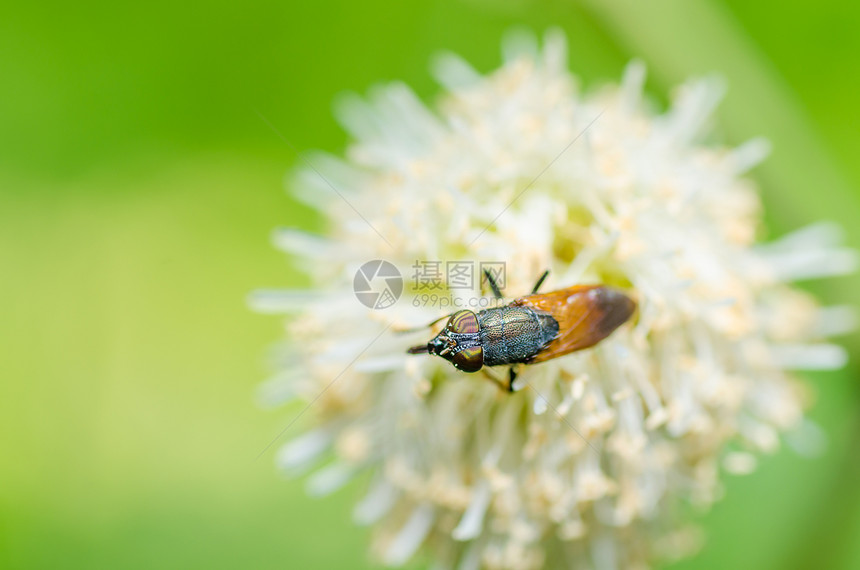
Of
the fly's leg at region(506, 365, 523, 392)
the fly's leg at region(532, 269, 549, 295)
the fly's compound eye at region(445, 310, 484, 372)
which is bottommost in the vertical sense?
the fly's leg at region(506, 365, 523, 392)

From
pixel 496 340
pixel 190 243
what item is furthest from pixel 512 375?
pixel 190 243

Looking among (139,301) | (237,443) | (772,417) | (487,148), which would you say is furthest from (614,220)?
(139,301)

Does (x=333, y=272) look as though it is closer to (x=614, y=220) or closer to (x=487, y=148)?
(x=487, y=148)

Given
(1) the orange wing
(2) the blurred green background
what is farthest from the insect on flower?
(2) the blurred green background

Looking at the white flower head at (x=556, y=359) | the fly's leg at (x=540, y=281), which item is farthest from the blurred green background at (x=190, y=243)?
the fly's leg at (x=540, y=281)

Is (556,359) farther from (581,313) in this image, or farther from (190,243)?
(190,243)

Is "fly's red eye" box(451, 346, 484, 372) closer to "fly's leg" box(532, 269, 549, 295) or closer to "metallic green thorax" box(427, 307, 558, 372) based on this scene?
"metallic green thorax" box(427, 307, 558, 372)

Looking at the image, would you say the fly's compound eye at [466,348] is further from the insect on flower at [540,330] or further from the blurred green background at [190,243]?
the blurred green background at [190,243]
